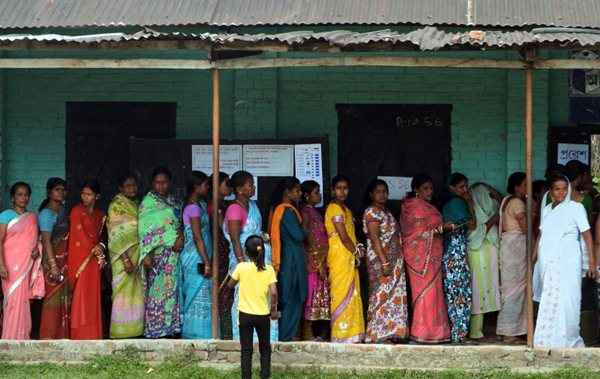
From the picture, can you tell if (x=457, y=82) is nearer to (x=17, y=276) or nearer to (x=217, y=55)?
(x=217, y=55)

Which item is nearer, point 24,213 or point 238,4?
point 24,213

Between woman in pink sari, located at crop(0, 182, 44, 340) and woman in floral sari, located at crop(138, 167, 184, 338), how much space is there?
91 centimetres

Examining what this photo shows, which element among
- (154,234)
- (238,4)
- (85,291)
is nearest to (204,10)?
(238,4)

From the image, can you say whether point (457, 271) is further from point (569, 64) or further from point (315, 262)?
point (569, 64)

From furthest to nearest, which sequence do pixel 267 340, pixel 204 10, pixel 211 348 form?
1. pixel 204 10
2. pixel 211 348
3. pixel 267 340

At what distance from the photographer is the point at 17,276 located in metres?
8.72

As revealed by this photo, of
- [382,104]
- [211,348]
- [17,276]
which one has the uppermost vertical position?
[382,104]

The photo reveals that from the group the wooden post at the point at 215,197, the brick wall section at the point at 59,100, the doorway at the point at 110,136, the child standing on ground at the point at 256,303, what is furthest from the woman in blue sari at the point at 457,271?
the doorway at the point at 110,136

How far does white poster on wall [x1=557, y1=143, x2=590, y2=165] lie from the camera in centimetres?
988

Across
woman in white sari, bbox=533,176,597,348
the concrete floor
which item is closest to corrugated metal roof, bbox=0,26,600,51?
woman in white sari, bbox=533,176,597,348

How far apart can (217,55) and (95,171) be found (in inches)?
101

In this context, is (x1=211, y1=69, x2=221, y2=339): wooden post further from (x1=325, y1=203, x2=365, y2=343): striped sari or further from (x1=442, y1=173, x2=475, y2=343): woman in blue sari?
(x1=442, y1=173, x2=475, y2=343): woman in blue sari

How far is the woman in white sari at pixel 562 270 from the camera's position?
8.41m

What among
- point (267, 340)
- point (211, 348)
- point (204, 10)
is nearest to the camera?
point (267, 340)
